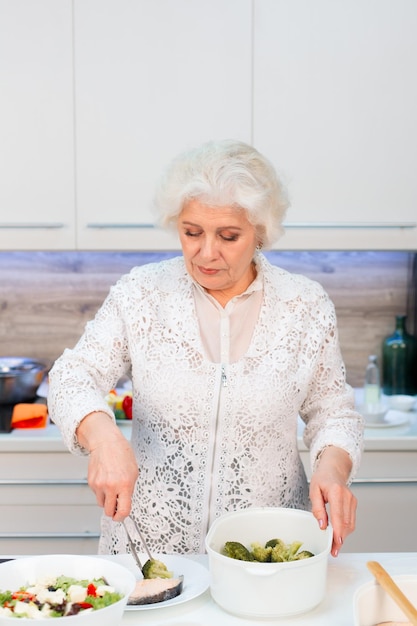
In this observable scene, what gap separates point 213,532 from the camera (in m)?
1.33

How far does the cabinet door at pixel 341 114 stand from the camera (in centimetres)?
258

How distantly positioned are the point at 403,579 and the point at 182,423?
0.56m

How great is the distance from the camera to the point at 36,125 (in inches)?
102

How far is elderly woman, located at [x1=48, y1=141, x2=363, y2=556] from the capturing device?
1.58 meters

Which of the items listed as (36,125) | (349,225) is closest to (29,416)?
(36,125)

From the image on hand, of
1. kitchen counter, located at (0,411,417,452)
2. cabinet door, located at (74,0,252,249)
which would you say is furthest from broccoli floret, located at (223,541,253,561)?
Answer: cabinet door, located at (74,0,252,249)

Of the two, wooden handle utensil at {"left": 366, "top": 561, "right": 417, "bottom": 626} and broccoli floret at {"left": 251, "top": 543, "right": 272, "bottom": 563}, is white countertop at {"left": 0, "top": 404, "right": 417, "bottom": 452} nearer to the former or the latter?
broccoli floret at {"left": 251, "top": 543, "right": 272, "bottom": 563}

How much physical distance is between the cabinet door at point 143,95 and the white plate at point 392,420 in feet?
2.63

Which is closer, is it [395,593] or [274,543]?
[395,593]

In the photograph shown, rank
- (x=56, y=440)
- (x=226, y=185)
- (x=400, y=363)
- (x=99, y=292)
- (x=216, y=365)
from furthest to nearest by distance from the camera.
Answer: (x=99, y=292) < (x=400, y=363) < (x=56, y=440) < (x=216, y=365) < (x=226, y=185)

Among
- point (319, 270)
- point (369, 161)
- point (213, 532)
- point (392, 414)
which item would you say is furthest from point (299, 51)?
point (213, 532)

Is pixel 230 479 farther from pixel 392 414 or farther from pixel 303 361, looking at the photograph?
pixel 392 414

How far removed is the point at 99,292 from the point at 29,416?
2.04 ft

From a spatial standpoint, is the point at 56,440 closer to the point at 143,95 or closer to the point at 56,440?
the point at 56,440
